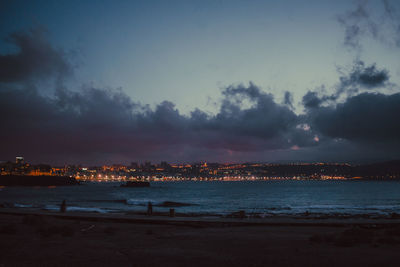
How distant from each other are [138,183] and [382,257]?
170m

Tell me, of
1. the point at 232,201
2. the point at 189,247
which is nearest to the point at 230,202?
the point at 232,201

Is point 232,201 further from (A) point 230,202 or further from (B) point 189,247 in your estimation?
(B) point 189,247

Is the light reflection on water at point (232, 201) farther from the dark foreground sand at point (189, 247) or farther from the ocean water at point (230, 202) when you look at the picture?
the dark foreground sand at point (189, 247)

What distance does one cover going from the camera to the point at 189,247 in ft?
41.6

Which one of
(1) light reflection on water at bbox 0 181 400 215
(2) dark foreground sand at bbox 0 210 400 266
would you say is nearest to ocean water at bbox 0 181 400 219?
(1) light reflection on water at bbox 0 181 400 215

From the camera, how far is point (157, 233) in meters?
16.7

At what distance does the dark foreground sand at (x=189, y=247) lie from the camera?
9.96 meters

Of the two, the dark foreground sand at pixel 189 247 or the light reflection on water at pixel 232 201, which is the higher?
the dark foreground sand at pixel 189 247

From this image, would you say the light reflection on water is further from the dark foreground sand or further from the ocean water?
the dark foreground sand

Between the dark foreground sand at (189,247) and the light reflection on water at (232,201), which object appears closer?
the dark foreground sand at (189,247)

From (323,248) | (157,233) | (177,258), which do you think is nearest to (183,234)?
(157,233)

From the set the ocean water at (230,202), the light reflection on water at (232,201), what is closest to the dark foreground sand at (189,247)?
the ocean water at (230,202)

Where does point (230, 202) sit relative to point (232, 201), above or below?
above

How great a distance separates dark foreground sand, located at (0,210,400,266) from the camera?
9961 mm
